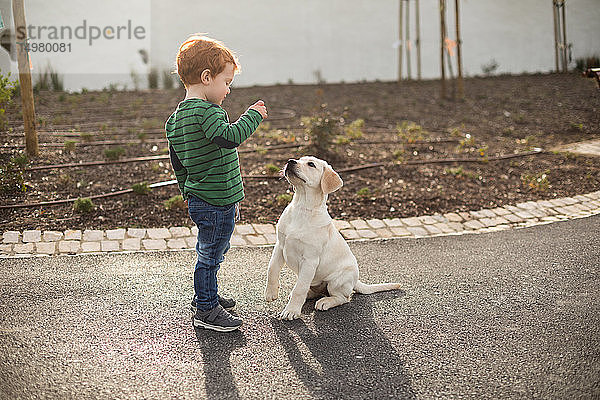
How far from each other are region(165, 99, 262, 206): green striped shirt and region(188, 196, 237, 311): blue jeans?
0.20ft

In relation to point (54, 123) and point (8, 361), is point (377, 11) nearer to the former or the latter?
point (54, 123)

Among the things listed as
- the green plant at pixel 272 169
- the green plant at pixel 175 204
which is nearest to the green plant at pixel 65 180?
the green plant at pixel 175 204

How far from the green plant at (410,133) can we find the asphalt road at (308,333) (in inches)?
182

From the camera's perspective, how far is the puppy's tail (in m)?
4.32

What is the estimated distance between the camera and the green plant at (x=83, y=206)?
6.06 m

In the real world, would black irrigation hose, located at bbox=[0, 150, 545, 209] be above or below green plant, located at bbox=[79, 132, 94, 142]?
below

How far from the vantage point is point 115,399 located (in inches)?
117

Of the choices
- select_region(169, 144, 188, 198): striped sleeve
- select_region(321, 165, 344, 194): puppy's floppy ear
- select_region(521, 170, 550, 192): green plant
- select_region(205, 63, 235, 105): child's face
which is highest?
select_region(205, 63, 235, 105): child's face

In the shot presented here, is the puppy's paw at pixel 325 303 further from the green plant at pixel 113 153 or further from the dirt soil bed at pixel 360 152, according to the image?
the green plant at pixel 113 153

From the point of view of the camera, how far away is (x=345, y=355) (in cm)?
346

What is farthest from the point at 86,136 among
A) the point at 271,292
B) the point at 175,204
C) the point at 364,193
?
the point at 271,292

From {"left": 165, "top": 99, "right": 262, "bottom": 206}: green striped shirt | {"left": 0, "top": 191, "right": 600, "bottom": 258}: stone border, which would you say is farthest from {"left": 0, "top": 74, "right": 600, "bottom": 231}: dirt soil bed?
{"left": 165, "top": 99, "right": 262, "bottom": 206}: green striped shirt

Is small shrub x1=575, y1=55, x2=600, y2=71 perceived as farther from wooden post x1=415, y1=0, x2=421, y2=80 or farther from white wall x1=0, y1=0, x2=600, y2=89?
wooden post x1=415, y1=0, x2=421, y2=80

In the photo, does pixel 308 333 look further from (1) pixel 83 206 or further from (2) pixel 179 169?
(1) pixel 83 206
